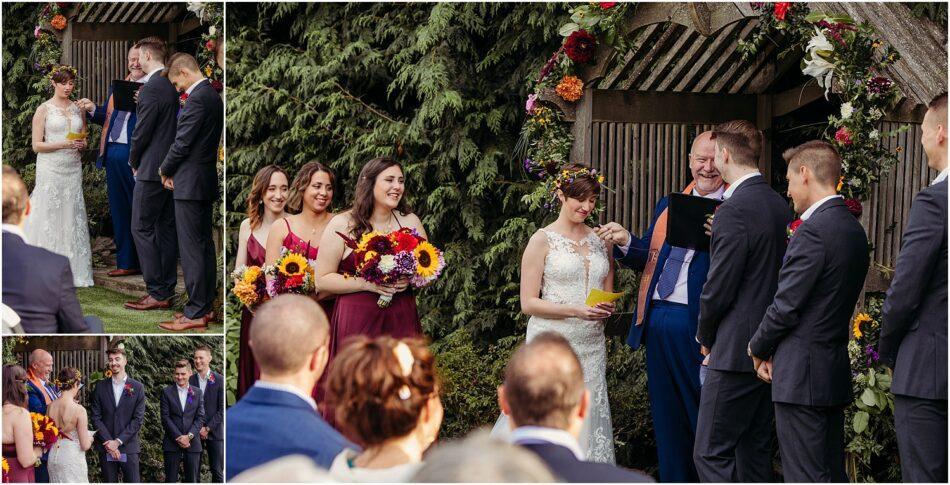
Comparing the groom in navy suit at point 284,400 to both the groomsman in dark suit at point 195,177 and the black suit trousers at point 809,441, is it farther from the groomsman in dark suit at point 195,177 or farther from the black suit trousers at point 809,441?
the black suit trousers at point 809,441

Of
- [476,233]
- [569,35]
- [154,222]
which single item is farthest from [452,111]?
[154,222]

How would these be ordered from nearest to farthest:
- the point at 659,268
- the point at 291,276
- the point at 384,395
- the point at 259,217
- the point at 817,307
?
the point at 384,395
the point at 817,307
the point at 659,268
the point at 291,276
the point at 259,217

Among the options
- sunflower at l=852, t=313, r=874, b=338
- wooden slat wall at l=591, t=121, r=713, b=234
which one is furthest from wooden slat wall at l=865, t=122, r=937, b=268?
wooden slat wall at l=591, t=121, r=713, b=234

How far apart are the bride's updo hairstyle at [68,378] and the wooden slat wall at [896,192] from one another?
13.3ft

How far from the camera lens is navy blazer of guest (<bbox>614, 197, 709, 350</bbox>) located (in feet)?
20.0

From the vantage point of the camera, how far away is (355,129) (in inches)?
381

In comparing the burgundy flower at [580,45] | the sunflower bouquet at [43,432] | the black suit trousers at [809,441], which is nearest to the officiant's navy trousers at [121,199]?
the sunflower bouquet at [43,432]

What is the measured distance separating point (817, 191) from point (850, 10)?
3.57 feet

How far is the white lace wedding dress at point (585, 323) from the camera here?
6453 millimetres

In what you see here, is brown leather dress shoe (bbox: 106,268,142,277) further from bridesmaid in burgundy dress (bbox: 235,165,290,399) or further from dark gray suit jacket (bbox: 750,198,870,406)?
dark gray suit jacket (bbox: 750,198,870,406)

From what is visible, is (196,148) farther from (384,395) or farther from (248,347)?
(384,395)

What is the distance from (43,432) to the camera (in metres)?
5.26

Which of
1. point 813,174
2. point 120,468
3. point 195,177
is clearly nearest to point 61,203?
point 195,177

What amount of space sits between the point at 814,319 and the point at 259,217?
4107 mm
